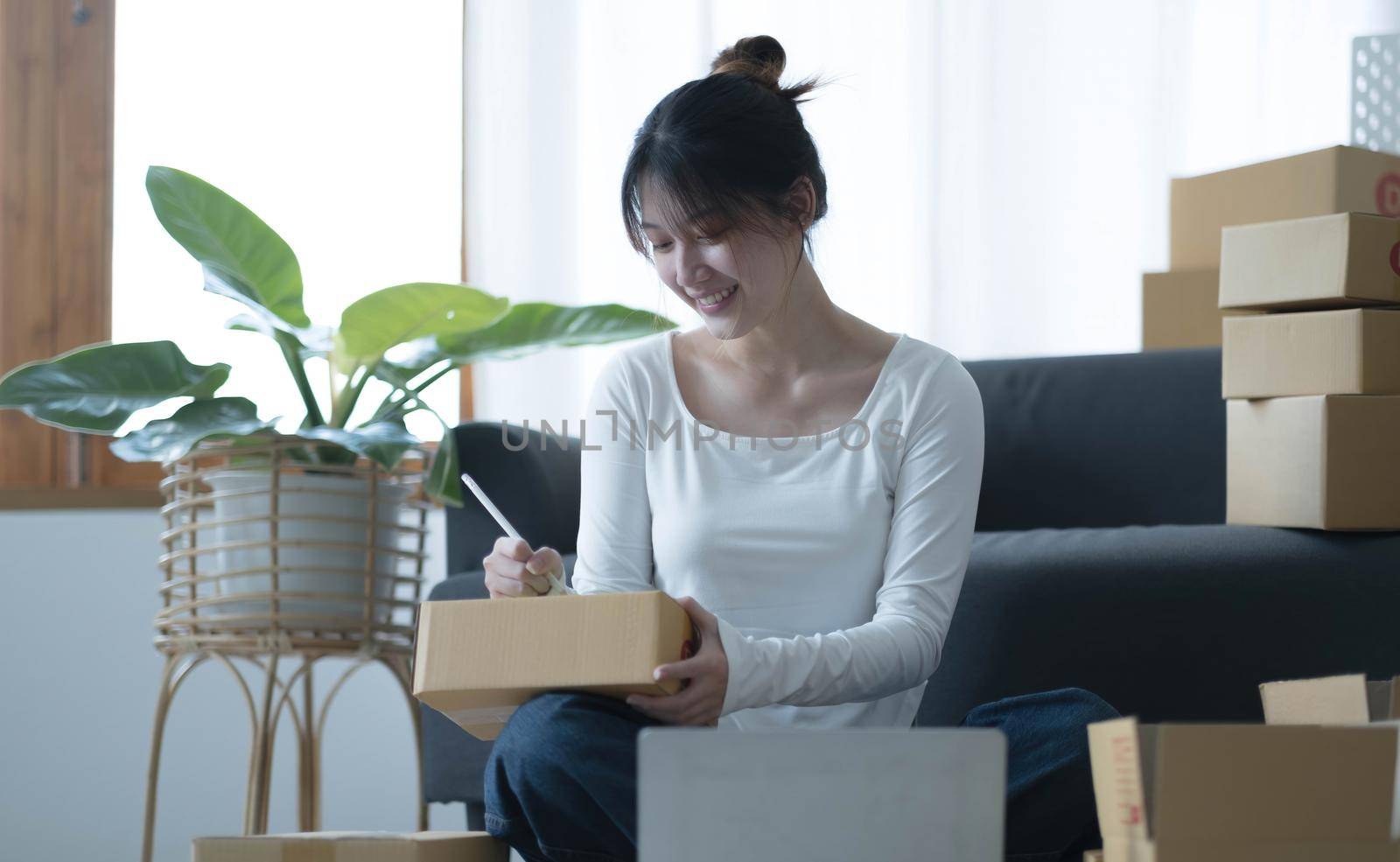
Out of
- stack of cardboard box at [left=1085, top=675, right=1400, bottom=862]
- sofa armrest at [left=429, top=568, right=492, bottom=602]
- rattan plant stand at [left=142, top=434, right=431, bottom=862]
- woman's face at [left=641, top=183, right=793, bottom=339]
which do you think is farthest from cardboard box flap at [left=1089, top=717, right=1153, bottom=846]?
rattan plant stand at [left=142, top=434, right=431, bottom=862]

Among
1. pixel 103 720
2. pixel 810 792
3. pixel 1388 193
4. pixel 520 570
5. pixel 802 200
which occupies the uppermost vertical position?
pixel 1388 193

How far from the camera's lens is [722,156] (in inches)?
44.4

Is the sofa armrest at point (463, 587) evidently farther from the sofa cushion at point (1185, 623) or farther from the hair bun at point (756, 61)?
the hair bun at point (756, 61)

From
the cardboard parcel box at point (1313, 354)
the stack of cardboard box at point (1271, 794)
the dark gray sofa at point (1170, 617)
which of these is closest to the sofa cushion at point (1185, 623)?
the dark gray sofa at point (1170, 617)

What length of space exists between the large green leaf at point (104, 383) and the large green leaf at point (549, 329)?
12.6 inches

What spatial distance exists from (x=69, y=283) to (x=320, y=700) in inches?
31.2

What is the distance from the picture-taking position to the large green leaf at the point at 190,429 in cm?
152

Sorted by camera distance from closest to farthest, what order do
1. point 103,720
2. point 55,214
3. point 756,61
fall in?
point 756,61 → point 103,720 → point 55,214

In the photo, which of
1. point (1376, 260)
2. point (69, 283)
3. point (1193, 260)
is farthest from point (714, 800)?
point (69, 283)

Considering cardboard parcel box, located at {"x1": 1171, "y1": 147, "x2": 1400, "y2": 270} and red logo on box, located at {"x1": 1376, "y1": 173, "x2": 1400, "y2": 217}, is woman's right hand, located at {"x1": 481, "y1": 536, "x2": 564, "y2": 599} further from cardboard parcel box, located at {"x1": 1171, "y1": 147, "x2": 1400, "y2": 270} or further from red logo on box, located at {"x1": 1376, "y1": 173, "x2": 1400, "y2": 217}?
red logo on box, located at {"x1": 1376, "y1": 173, "x2": 1400, "y2": 217}

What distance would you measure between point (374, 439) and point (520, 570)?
62cm

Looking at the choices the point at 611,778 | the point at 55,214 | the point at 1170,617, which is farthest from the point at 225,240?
the point at 1170,617

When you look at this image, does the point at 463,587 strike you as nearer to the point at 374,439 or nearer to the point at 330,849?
the point at 374,439

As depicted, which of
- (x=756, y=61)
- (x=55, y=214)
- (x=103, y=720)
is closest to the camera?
(x=756, y=61)
